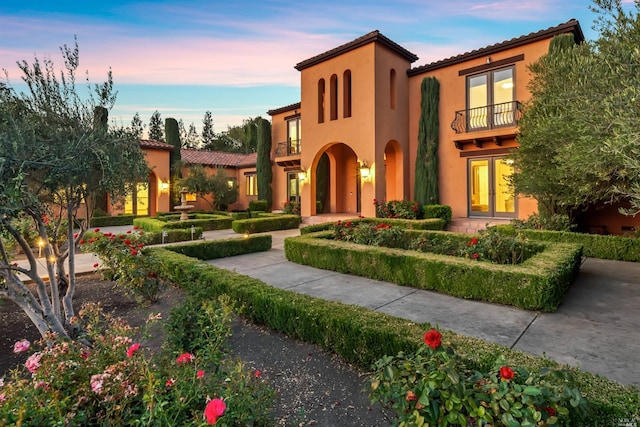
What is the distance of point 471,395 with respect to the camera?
1830mm

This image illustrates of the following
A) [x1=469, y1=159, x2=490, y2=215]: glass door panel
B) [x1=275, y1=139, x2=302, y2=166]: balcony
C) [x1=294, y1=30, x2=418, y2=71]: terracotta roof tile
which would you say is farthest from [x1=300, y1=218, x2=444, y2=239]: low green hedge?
[x1=275, y1=139, x2=302, y2=166]: balcony

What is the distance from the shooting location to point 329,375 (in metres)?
3.19

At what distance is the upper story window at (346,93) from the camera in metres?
14.7

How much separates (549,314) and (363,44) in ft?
41.0

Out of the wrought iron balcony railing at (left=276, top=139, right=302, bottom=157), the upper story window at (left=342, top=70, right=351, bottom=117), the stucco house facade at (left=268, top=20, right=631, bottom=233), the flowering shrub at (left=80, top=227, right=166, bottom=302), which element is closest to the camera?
the flowering shrub at (left=80, top=227, right=166, bottom=302)

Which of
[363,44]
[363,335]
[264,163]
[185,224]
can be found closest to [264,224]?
[185,224]

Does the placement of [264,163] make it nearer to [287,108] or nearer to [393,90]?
[287,108]

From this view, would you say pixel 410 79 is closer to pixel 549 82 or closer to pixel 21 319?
pixel 549 82

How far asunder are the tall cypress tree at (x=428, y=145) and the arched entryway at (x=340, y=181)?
4.68 meters

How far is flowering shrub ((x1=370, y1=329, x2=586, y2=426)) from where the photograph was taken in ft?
5.34

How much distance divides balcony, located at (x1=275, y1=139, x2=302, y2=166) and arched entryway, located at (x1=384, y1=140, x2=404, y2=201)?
529 cm

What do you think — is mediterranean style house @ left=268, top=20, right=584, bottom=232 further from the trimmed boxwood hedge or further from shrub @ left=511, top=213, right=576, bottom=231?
the trimmed boxwood hedge

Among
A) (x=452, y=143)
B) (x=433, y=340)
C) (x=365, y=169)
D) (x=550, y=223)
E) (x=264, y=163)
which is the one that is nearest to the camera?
(x=433, y=340)

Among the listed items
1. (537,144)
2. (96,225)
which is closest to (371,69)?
(537,144)
